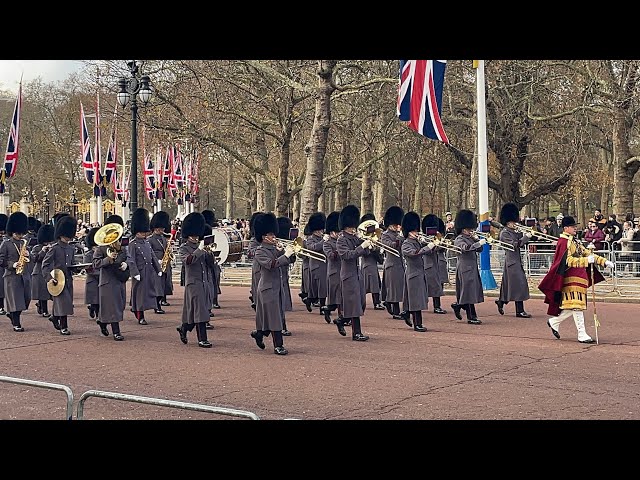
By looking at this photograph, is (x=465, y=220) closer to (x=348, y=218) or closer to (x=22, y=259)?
(x=348, y=218)

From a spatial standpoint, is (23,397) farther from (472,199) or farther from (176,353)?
(472,199)

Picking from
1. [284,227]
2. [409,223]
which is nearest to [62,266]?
[284,227]

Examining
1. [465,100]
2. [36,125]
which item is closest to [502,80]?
[465,100]

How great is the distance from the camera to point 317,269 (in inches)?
629

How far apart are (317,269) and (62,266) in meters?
4.50

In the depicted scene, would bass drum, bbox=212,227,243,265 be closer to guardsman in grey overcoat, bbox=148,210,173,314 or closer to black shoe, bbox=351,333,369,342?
guardsman in grey overcoat, bbox=148,210,173,314

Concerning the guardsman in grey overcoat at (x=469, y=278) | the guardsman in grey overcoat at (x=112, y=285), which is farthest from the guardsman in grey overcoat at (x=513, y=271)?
the guardsman in grey overcoat at (x=112, y=285)

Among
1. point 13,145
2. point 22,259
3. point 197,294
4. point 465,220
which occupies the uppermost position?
point 13,145

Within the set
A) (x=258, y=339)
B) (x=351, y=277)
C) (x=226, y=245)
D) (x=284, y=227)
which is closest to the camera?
(x=258, y=339)

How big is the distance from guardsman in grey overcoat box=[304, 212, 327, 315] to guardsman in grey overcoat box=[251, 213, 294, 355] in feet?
13.0

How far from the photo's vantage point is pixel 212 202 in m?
72.5

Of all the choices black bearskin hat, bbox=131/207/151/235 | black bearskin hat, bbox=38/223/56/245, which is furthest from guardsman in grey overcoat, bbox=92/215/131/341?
black bearskin hat, bbox=38/223/56/245

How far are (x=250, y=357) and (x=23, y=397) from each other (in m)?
3.25

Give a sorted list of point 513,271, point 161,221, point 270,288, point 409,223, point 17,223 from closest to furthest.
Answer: point 270,288 → point 409,223 → point 513,271 → point 17,223 → point 161,221
